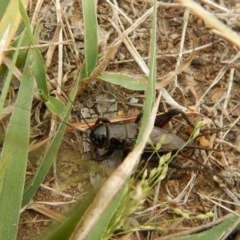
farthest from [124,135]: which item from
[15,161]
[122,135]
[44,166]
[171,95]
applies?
[15,161]

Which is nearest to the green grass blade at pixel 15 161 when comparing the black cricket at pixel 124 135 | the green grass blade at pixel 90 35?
the green grass blade at pixel 90 35

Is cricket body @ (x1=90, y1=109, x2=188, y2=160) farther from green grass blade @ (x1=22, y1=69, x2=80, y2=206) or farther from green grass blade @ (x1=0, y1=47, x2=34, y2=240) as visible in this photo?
green grass blade @ (x1=0, y1=47, x2=34, y2=240)

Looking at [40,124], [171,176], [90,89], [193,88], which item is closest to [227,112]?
[193,88]

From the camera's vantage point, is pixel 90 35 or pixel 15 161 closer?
pixel 15 161

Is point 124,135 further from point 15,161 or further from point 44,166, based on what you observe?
point 15,161

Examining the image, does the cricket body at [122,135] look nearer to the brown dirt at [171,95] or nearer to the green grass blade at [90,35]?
the brown dirt at [171,95]

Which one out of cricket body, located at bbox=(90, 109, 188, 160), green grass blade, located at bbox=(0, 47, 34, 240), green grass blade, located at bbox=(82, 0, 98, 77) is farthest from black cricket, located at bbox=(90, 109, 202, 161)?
green grass blade, located at bbox=(0, 47, 34, 240)
